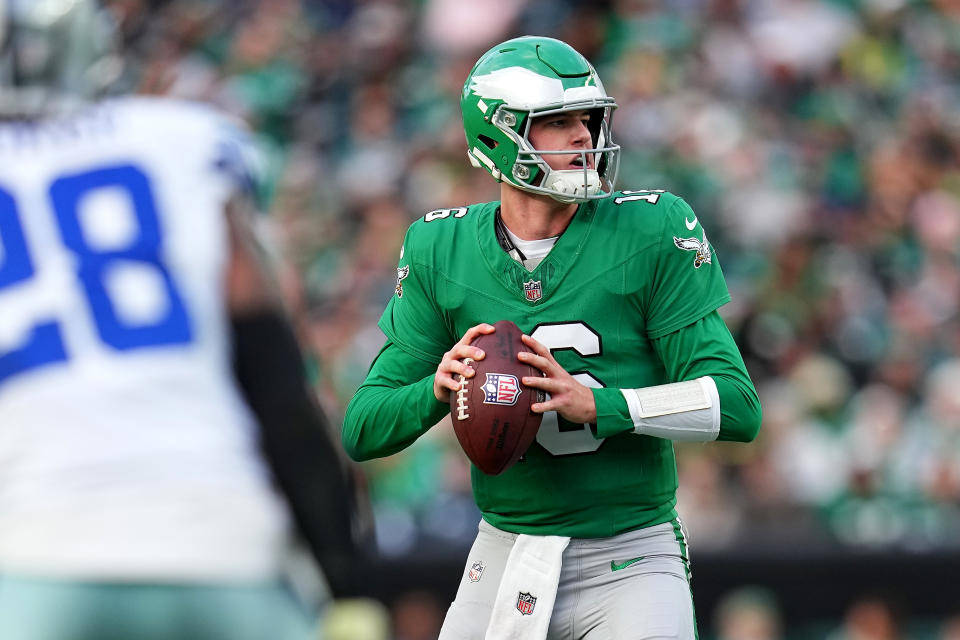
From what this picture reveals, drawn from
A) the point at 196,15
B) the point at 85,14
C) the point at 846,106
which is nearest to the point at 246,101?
the point at 196,15

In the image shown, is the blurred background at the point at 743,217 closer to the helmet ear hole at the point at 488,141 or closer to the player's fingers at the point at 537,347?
the helmet ear hole at the point at 488,141

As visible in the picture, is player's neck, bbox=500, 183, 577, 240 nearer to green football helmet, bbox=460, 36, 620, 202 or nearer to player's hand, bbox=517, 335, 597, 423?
green football helmet, bbox=460, 36, 620, 202

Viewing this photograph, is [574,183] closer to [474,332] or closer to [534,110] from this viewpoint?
[534,110]

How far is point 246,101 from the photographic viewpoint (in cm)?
1166

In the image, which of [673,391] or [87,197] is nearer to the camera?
[87,197]

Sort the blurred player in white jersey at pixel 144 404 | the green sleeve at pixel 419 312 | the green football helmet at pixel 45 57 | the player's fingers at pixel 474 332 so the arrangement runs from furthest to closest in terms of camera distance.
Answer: the green sleeve at pixel 419 312
the player's fingers at pixel 474 332
the green football helmet at pixel 45 57
the blurred player in white jersey at pixel 144 404

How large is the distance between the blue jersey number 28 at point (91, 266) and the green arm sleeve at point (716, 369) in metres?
1.28

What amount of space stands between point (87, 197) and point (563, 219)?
162cm

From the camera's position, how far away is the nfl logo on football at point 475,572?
3785 millimetres

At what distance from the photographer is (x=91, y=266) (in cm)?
256

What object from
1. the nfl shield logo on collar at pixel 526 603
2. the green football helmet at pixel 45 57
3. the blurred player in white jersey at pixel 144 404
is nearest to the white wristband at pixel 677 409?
the nfl shield logo on collar at pixel 526 603

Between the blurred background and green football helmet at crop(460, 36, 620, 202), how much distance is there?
221cm

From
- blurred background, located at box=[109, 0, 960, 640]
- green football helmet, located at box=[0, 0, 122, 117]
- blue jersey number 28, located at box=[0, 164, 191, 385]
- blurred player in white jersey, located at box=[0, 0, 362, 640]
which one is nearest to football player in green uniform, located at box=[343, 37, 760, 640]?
blurred player in white jersey, located at box=[0, 0, 362, 640]

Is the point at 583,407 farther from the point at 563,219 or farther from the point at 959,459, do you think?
the point at 959,459
